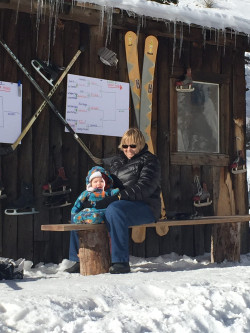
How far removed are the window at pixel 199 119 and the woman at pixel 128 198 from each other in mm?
1953

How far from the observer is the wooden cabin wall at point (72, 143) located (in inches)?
268

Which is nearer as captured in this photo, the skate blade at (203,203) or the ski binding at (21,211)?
the ski binding at (21,211)

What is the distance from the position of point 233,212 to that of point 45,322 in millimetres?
5045

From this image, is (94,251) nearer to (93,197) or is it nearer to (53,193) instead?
(93,197)

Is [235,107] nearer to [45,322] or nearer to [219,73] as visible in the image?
[219,73]

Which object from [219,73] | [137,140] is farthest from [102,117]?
[219,73]

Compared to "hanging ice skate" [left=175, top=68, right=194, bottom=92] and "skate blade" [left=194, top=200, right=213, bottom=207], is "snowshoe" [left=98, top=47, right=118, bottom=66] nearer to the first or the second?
"hanging ice skate" [left=175, top=68, right=194, bottom=92]

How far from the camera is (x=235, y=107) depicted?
8.62m

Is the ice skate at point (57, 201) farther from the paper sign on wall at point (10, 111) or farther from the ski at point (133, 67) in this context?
the ski at point (133, 67)

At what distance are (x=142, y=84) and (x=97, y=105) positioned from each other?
66 centimetres

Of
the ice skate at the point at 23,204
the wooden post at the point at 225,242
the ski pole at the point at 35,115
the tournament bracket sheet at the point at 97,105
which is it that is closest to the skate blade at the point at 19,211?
the ice skate at the point at 23,204

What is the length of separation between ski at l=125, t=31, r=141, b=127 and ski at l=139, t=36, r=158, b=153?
0.06 metres

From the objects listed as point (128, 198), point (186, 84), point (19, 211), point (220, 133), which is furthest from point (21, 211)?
point (220, 133)

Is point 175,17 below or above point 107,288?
above
